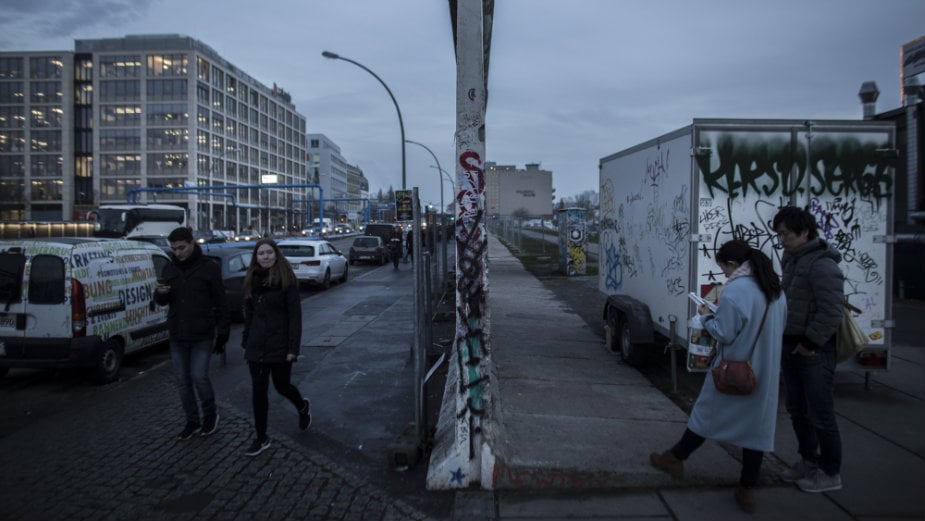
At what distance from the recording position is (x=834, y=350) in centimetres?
400

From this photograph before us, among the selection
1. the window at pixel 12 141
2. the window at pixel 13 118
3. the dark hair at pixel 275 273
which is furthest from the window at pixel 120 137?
the dark hair at pixel 275 273

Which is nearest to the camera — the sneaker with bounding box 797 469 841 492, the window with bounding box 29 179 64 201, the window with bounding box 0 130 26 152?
the sneaker with bounding box 797 469 841 492

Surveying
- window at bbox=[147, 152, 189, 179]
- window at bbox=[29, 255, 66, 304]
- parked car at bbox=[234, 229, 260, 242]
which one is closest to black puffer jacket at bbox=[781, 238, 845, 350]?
window at bbox=[29, 255, 66, 304]

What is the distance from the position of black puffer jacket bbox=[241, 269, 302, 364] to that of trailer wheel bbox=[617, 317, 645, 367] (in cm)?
412

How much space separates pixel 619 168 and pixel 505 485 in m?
5.37

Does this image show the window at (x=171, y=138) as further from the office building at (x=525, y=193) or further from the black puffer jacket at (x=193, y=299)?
the black puffer jacket at (x=193, y=299)

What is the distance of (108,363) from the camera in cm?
703

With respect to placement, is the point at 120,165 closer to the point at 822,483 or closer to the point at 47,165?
the point at 47,165

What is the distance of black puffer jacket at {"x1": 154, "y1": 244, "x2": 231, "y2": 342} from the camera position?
16.3ft

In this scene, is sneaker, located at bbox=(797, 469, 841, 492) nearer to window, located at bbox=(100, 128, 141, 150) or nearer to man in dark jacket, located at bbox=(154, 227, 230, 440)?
man in dark jacket, located at bbox=(154, 227, 230, 440)

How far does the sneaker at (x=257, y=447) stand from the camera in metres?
4.73

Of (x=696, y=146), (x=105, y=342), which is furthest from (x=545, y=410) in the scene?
(x=105, y=342)

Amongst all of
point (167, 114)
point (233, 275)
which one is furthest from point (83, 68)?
point (233, 275)

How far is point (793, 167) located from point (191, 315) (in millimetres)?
5685
